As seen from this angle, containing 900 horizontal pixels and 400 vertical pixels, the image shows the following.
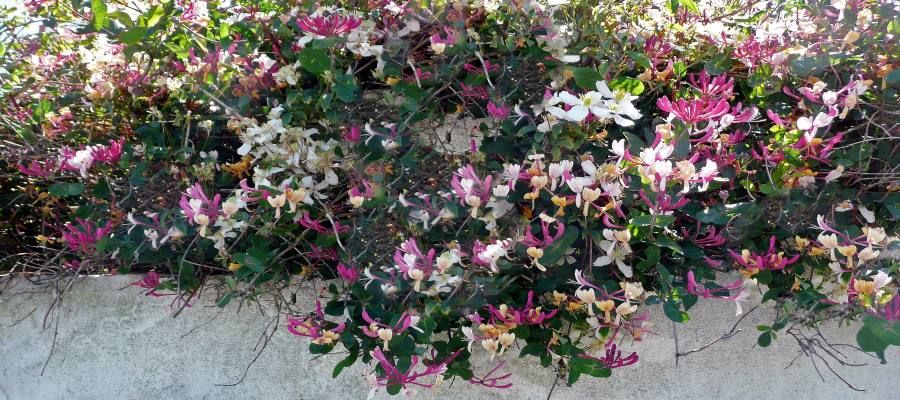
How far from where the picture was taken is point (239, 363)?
91.1 inches

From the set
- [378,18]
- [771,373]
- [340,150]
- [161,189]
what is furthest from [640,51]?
[161,189]

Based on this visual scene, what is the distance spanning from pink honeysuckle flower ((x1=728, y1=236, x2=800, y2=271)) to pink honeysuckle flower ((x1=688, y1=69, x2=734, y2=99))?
1.25ft

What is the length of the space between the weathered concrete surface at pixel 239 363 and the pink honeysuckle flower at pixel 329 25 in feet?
3.09

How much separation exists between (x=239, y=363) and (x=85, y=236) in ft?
1.93

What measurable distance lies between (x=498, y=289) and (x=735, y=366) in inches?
32.5

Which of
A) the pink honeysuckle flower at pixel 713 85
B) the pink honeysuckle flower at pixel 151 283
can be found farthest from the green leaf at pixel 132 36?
the pink honeysuckle flower at pixel 713 85

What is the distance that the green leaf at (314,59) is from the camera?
1.84 meters

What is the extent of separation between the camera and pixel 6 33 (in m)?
2.46

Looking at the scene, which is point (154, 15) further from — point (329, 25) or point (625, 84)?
point (625, 84)

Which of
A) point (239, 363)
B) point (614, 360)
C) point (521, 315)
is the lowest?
point (239, 363)

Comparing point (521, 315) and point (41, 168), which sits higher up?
point (41, 168)

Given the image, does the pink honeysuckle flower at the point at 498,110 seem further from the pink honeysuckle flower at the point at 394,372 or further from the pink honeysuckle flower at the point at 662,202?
the pink honeysuckle flower at the point at 394,372

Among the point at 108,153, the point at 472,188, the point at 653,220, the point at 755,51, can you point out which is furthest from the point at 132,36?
the point at 755,51

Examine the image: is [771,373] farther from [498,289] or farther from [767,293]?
[498,289]
